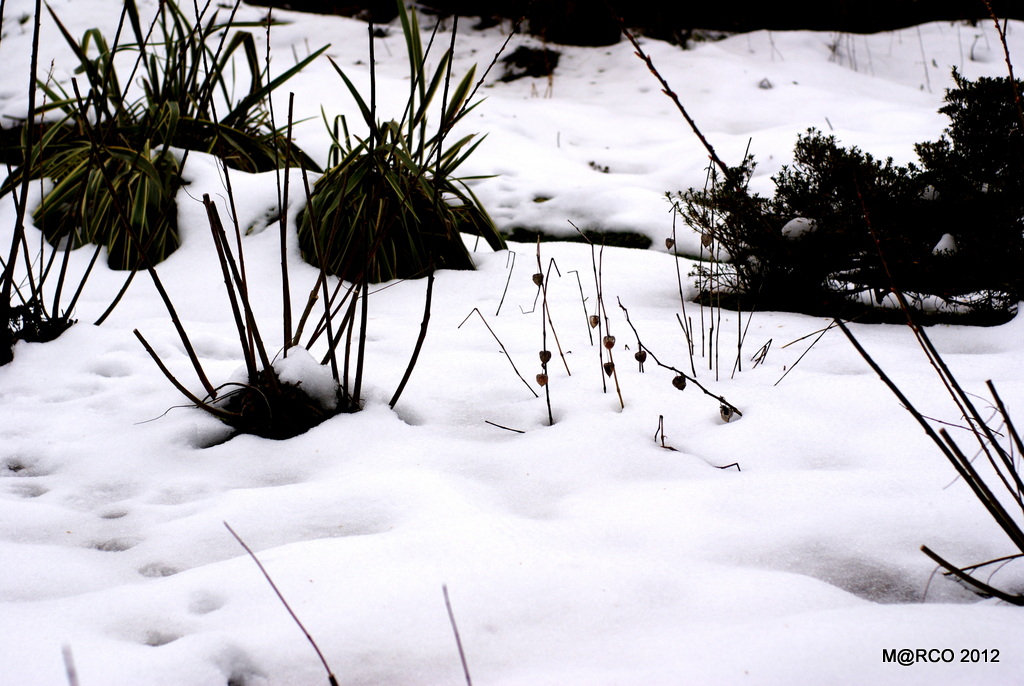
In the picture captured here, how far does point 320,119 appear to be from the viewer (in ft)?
13.1

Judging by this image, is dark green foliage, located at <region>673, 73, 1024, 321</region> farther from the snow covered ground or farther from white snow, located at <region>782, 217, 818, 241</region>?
the snow covered ground

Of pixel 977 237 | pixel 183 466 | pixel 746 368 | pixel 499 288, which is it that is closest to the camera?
pixel 183 466

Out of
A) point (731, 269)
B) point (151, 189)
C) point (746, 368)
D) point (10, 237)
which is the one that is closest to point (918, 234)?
point (731, 269)

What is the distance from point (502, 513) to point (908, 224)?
1571mm

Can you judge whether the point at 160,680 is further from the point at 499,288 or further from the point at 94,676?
the point at 499,288

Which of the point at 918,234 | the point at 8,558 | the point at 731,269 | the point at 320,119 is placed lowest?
the point at 8,558

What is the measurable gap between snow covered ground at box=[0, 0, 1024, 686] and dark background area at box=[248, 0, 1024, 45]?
4.46 m

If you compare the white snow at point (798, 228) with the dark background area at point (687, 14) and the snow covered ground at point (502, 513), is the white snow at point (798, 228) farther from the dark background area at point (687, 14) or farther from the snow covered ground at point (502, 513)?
the dark background area at point (687, 14)

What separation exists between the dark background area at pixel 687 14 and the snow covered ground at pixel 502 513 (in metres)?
4.46

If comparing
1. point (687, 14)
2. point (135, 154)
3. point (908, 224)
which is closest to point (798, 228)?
point (908, 224)

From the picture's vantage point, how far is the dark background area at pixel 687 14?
5.98 m

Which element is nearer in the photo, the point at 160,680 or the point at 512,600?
the point at 160,680

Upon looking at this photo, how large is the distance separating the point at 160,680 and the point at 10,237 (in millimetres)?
2427

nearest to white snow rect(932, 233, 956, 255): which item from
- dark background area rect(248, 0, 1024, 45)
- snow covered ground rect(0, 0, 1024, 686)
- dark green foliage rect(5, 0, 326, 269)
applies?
snow covered ground rect(0, 0, 1024, 686)
